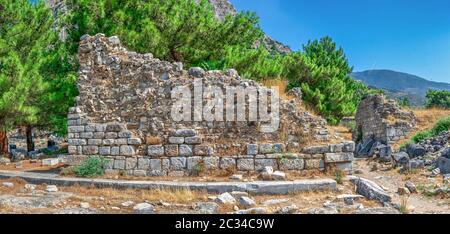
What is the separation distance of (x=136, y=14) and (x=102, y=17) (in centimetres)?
149

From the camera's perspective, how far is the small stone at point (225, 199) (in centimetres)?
778

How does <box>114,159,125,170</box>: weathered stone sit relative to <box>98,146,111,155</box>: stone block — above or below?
below

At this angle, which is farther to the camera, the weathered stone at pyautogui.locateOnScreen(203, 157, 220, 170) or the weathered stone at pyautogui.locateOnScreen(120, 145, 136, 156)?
the weathered stone at pyautogui.locateOnScreen(120, 145, 136, 156)

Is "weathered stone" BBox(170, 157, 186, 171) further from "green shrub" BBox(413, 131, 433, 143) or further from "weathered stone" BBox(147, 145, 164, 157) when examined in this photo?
"green shrub" BBox(413, 131, 433, 143)

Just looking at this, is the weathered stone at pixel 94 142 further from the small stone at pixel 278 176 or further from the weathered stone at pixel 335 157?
the weathered stone at pixel 335 157

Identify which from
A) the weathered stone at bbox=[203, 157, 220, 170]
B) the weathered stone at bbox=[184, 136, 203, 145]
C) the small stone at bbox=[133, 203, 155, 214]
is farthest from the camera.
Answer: the weathered stone at bbox=[184, 136, 203, 145]

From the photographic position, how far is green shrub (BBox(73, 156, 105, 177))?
1003 cm

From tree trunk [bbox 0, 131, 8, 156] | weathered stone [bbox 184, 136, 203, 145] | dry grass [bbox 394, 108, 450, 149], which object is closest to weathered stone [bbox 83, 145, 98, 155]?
weathered stone [bbox 184, 136, 203, 145]

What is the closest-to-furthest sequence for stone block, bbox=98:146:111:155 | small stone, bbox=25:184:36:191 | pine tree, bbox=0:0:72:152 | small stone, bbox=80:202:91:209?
small stone, bbox=80:202:91:209
small stone, bbox=25:184:36:191
stone block, bbox=98:146:111:155
pine tree, bbox=0:0:72:152

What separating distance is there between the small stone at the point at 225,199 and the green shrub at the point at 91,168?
3.70 meters

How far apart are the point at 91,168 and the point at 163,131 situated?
1968 millimetres

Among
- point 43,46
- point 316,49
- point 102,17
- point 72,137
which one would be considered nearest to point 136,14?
point 102,17

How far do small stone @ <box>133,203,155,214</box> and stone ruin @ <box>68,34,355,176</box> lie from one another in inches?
95.1

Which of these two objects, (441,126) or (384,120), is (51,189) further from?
(384,120)
